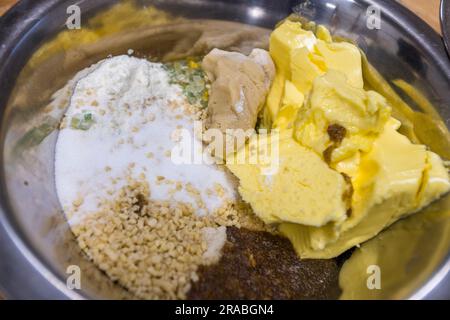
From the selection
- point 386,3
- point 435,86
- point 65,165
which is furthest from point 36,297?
point 386,3

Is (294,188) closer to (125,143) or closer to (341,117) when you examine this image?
(341,117)

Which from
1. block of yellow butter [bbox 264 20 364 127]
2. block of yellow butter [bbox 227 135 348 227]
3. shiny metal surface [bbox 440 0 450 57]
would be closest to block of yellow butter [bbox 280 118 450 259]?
block of yellow butter [bbox 227 135 348 227]

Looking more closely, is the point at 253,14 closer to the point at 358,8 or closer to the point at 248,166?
the point at 358,8

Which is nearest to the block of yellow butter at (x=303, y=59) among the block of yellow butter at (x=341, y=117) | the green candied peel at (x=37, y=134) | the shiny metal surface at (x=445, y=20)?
the block of yellow butter at (x=341, y=117)

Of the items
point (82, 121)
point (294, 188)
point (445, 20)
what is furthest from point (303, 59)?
point (82, 121)

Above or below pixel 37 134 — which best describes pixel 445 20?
above

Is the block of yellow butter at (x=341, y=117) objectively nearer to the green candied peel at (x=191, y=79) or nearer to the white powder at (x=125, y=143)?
the white powder at (x=125, y=143)

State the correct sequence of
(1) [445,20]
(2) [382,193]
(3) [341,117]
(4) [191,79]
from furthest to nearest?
(4) [191,79] → (1) [445,20] → (3) [341,117] → (2) [382,193]
